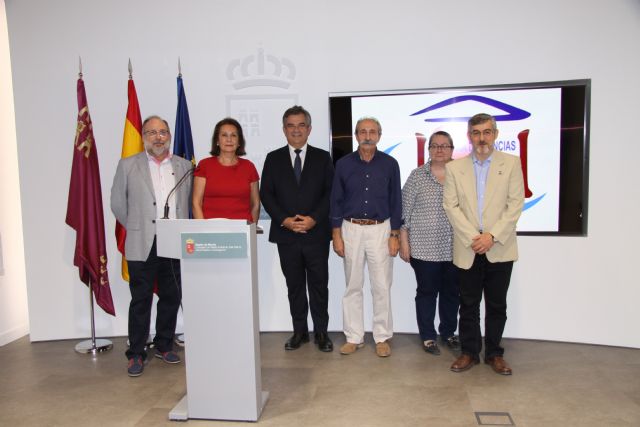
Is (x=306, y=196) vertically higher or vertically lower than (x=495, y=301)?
higher

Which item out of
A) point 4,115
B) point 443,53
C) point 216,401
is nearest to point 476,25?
point 443,53

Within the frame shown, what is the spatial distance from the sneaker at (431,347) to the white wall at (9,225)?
3.60 metres

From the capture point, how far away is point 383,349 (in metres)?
3.65

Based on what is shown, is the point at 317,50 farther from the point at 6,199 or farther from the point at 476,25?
the point at 6,199

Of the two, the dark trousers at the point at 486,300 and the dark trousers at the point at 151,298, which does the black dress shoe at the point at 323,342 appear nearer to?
the dark trousers at the point at 486,300

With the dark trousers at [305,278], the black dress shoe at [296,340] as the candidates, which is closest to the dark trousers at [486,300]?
the dark trousers at [305,278]

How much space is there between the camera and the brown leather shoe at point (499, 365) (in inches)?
128

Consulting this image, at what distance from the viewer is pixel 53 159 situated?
423 centimetres

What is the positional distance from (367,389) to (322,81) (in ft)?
8.27

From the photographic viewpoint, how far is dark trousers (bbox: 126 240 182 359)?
3.39 metres

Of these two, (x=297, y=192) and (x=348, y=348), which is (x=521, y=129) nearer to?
(x=297, y=192)

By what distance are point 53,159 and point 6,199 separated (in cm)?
61

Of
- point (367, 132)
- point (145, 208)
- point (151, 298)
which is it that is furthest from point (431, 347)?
point (145, 208)

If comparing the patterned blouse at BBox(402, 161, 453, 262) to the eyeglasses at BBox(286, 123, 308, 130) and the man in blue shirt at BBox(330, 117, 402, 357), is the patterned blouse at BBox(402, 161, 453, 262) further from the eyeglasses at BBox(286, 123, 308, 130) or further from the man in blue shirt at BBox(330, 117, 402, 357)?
the eyeglasses at BBox(286, 123, 308, 130)
